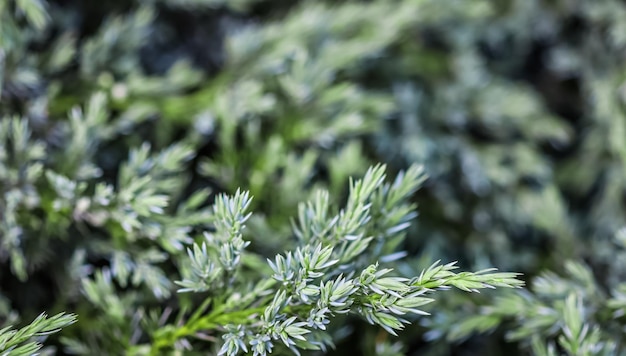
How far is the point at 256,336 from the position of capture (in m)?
0.62

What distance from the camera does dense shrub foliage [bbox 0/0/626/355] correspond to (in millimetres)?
677

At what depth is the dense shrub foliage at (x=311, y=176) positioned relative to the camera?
0.68 m

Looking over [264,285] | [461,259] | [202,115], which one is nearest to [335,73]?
[202,115]

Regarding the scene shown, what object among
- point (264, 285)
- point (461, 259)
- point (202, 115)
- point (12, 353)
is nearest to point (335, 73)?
point (202, 115)

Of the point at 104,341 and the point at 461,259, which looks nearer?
the point at 104,341

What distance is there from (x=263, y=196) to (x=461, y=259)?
35 centimetres

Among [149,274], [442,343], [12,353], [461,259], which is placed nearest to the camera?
[12,353]

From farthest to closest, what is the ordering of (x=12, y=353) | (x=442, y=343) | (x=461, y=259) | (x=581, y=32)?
(x=581, y=32) < (x=461, y=259) < (x=442, y=343) < (x=12, y=353)

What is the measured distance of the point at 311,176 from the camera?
91 centimetres

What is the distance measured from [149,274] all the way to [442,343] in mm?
399

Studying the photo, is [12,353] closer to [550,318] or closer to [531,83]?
[550,318]

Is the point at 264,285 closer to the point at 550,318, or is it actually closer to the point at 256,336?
the point at 256,336

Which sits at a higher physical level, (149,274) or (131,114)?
(131,114)

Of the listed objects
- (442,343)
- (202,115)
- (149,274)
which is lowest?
(442,343)
